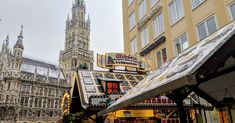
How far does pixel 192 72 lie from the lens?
3316 mm

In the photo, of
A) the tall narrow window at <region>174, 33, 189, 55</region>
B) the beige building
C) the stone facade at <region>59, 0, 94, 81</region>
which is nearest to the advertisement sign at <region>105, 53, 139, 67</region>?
the beige building

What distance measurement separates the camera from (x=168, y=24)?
1869 centimetres

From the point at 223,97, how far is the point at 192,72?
4.12 m

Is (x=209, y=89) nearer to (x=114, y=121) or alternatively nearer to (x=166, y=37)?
(x=114, y=121)

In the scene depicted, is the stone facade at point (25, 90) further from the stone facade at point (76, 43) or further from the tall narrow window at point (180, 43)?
the tall narrow window at point (180, 43)

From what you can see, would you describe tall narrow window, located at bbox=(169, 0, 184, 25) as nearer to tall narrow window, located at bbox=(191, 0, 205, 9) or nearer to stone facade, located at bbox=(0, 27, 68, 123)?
tall narrow window, located at bbox=(191, 0, 205, 9)

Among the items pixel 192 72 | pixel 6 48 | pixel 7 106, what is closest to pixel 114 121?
pixel 192 72

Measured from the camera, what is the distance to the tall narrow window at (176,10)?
693 inches

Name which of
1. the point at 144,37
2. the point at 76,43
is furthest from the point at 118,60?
the point at 76,43

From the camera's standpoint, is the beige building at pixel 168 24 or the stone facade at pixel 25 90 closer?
the beige building at pixel 168 24

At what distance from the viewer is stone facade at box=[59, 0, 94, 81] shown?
9138 centimetres

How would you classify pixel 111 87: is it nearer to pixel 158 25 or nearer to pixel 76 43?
pixel 158 25


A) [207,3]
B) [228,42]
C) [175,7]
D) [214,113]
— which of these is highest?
[175,7]

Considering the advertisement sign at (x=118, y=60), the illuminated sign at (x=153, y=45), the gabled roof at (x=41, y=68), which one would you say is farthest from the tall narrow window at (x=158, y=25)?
the gabled roof at (x=41, y=68)
